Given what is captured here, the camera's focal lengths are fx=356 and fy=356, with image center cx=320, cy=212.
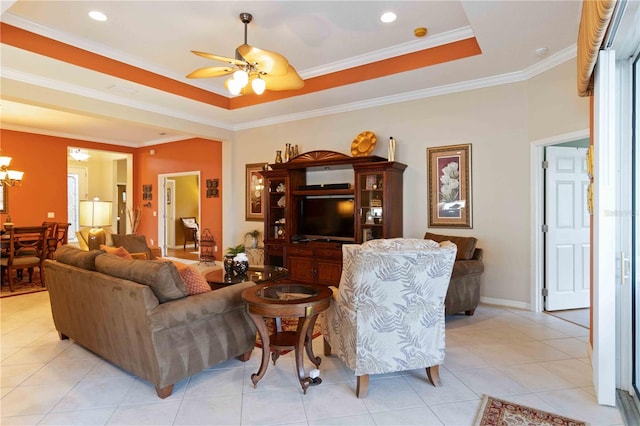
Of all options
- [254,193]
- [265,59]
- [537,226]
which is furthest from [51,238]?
[537,226]

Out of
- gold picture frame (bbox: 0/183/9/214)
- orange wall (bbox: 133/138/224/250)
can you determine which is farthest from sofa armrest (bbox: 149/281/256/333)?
gold picture frame (bbox: 0/183/9/214)

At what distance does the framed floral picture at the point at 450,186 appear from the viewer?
4652mm

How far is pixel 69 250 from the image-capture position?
3236 mm

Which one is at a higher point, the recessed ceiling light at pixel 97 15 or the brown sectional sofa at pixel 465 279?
the recessed ceiling light at pixel 97 15

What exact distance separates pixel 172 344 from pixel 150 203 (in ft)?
23.6

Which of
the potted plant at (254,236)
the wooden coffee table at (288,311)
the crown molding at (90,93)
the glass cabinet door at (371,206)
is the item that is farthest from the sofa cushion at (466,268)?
the crown molding at (90,93)

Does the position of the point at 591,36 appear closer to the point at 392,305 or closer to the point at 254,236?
the point at 392,305

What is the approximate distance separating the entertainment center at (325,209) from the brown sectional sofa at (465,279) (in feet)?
3.28

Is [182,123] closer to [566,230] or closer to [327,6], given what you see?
[327,6]

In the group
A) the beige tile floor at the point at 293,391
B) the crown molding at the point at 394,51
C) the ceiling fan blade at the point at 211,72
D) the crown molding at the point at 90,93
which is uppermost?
the crown molding at the point at 394,51

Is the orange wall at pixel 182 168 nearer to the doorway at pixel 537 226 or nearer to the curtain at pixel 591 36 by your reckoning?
the doorway at pixel 537 226

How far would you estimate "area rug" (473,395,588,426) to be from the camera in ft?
6.83

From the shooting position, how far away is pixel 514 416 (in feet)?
7.07

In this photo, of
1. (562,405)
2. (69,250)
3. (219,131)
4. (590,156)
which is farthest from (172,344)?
(219,131)
